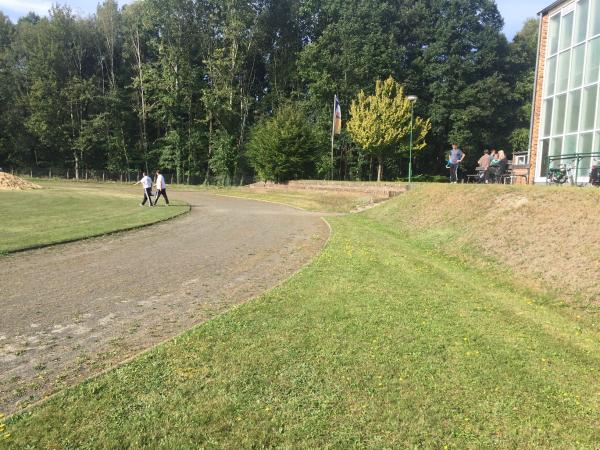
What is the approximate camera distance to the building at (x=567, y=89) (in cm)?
1844

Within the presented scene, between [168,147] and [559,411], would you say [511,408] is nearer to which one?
[559,411]

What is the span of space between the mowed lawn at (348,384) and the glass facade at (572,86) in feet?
46.8

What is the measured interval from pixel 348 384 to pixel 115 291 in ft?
15.4

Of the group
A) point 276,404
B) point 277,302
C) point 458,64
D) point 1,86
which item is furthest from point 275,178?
point 1,86

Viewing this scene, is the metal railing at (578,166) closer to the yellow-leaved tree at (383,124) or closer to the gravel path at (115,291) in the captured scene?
the gravel path at (115,291)

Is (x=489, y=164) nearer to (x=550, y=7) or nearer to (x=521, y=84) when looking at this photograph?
(x=550, y=7)

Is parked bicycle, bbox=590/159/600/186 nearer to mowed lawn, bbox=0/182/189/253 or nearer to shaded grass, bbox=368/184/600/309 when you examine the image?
shaded grass, bbox=368/184/600/309

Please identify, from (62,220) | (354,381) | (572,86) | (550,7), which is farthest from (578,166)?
(62,220)

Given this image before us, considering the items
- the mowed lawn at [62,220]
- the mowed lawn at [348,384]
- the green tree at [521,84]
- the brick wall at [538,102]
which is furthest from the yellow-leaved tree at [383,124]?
the mowed lawn at [348,384]

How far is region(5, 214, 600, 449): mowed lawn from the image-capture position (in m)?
3.52

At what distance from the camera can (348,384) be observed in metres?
4.31

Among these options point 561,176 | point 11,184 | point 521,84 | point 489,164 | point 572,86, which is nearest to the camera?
→ point 561,176

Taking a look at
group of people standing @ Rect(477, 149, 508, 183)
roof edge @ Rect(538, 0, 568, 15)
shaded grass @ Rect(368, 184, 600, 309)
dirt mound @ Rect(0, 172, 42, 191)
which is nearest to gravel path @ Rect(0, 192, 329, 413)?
shaded grass @ Rect(368, 184, 600, 309)

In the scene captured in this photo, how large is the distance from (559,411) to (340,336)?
2323 millimetres
